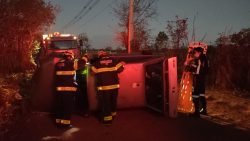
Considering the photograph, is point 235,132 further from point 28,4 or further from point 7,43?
point 28,4

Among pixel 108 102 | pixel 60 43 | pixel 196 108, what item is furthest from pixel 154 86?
pixel 60 43

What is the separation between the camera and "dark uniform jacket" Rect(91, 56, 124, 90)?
28.2 feet

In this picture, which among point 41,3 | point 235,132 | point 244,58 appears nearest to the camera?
point 235,132

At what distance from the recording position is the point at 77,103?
9.83 m

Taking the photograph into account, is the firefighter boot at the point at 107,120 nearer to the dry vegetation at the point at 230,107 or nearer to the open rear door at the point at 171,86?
the open rear door at the point at 171,86

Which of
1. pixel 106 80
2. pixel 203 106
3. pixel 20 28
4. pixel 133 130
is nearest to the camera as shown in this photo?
pixel 133 130

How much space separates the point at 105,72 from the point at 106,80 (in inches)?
7.4

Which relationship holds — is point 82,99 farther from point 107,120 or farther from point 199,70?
point 199,70

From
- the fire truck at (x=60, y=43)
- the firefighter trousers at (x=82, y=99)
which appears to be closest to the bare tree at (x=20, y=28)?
the fire truck at (x=60, y=43)

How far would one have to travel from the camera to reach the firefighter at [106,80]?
8.62 m

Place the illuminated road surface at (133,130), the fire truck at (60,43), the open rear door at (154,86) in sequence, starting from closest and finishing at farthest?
the illuminated road surface at (133,130)
the open rear door at (154,86)
the fire truck at (60,43)

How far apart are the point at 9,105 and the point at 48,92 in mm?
1330

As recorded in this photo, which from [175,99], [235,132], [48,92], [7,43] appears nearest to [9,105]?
[48,92]

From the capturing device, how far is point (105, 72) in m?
8.61
